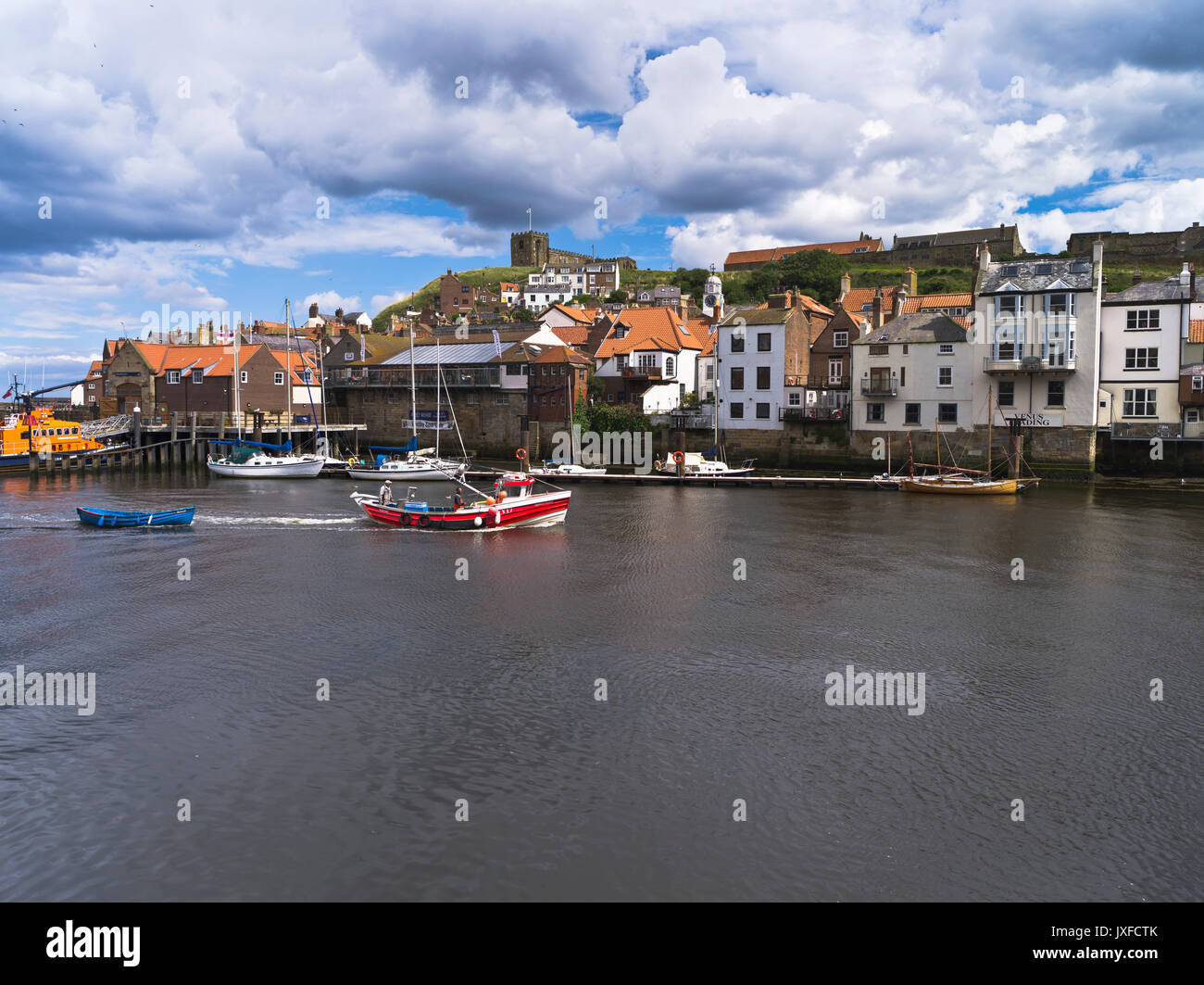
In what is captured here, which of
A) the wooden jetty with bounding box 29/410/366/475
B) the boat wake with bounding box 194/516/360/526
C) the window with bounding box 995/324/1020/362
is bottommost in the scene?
the boat wake with bounding box 194/516/360/526

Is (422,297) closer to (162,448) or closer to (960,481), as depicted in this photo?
(162,448)

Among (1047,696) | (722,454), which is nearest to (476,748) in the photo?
(1047,696)

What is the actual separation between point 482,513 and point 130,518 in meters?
16.4

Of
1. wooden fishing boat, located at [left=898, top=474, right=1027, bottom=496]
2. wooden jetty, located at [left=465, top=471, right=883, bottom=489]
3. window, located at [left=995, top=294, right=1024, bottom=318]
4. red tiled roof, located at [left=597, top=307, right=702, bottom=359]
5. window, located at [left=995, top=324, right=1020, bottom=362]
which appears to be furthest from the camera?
red tiled roof, located at [left=597, top=307, right=702, bottom=359]

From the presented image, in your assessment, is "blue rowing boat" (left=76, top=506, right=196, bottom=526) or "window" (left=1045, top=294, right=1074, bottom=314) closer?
"blue rowing boat" (left=76, top=506, right=196, bottom=526)

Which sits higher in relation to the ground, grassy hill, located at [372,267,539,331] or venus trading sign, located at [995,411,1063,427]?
grassy hill, located at [372,267,539,331]

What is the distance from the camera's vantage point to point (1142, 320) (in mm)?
56594

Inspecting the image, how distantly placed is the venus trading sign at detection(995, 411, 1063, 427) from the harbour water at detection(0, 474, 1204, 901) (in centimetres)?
2507

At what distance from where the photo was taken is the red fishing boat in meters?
41.9

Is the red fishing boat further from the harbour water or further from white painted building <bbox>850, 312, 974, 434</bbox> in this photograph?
white painted building <bbox>850, 312, 974, 434</bbox>

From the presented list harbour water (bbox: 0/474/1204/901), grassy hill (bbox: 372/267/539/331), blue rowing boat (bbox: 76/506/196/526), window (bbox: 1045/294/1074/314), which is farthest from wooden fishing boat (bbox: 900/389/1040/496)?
grassy hill (bbox: 372/267/539/331)

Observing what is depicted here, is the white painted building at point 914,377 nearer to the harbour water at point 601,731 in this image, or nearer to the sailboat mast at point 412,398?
the harbour water at point 601,731

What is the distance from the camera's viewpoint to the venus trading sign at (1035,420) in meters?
57.5

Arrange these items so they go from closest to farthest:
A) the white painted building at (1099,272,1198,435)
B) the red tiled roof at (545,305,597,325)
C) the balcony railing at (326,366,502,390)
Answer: the white painted building at (1099,272,1198,435), the balcony railing at (326,366,502,390), the red tiled roof at (545,305,597,325)
